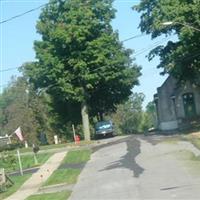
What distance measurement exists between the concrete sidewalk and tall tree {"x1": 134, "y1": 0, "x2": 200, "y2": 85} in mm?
11700

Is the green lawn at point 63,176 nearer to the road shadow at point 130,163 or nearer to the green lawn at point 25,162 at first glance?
the road shadow at point 130,163

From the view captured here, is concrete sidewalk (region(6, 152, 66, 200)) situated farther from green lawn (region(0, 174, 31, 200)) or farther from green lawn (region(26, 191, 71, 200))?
green lawn (region(26, 191, 71, 200))

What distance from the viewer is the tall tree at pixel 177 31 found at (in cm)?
4884

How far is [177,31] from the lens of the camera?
52750 millimetres

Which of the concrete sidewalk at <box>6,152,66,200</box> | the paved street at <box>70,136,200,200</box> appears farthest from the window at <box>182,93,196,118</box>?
the paved street at <box>70,136,200,200</box>

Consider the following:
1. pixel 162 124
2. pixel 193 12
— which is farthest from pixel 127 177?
pixel 162 124

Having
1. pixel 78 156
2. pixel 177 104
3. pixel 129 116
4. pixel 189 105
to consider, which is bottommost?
pixel 78 156

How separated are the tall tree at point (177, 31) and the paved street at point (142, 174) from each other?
1058 centimetres

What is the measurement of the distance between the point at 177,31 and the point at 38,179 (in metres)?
22.6

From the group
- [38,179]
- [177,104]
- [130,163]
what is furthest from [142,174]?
[177,104]

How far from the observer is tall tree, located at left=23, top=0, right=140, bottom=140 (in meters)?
64.2

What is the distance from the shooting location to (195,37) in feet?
163

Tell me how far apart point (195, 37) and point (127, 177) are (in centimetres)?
2366

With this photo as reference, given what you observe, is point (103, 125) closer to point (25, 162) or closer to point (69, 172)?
point (25, 162)
